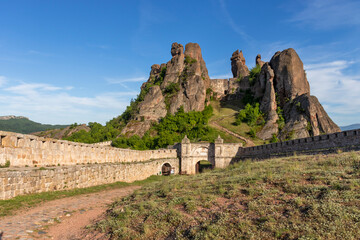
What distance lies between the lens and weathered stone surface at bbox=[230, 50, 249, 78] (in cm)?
8129

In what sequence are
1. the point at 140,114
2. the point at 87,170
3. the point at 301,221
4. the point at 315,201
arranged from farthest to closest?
the point at 140,114
the point at 87,170
the point at 315,201
the point at 301,221

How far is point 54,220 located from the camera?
8641 mm

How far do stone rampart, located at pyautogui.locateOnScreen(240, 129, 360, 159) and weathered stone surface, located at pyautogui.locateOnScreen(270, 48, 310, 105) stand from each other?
27217mm

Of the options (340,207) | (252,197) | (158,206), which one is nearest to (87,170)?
(158,206)

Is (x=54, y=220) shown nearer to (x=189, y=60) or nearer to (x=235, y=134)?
(x=235, y=134)

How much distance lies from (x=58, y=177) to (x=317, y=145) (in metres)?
17.5

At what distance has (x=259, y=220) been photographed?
6.35 metres

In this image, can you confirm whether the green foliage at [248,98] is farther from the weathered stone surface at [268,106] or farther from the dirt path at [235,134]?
the dirt path at [235,134]

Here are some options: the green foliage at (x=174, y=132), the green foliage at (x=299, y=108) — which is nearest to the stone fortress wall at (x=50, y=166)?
the green foliage at (x=174, y=132)

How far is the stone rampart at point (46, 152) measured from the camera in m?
11.3

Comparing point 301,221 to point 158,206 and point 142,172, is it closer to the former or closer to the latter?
point 158,206

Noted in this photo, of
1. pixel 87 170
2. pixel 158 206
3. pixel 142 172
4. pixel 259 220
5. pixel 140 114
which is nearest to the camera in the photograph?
pixel 259 220

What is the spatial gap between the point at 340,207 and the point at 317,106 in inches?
1714

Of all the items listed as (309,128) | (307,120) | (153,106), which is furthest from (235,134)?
(153,106)
